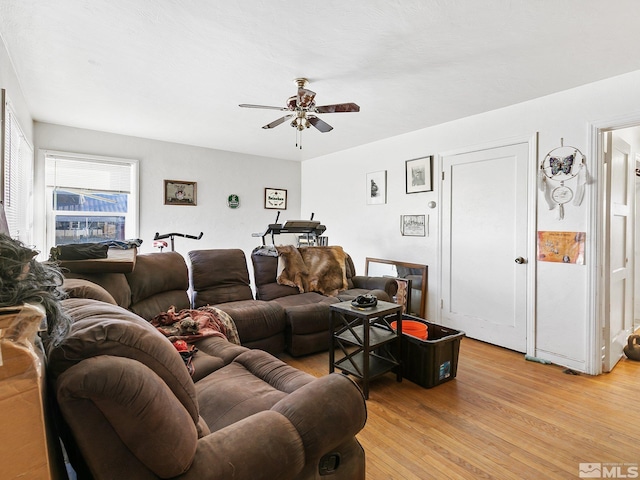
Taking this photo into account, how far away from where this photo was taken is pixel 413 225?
429 centimetres

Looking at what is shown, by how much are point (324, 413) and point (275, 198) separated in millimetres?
4952

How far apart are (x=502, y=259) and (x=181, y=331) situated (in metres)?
3.10

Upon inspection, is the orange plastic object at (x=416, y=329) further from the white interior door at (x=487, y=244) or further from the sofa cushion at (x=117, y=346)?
the sofa cushion at (x=117, y=346)

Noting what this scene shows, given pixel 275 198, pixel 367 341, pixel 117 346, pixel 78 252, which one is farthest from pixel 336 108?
pixel 275 198

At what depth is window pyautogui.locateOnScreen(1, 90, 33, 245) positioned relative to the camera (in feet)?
7.59

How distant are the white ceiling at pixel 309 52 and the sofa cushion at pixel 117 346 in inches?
69.7

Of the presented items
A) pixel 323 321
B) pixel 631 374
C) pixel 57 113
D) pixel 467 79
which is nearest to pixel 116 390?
pixel 323 321

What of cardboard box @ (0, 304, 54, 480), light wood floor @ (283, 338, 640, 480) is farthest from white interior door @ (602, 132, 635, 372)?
cardboard box @ (0, 304, 54, 480)

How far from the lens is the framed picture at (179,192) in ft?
15.6

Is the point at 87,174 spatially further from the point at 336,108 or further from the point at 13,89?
the point at 336,108

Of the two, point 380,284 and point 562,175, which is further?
point 380,284

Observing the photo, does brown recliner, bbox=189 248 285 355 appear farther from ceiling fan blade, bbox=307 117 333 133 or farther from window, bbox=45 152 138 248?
window, bbox=45 152 138 248

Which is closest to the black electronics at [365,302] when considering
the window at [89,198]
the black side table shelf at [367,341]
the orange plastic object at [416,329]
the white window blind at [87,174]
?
the black side table shelf at [367,341]

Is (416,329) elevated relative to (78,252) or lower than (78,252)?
lower
